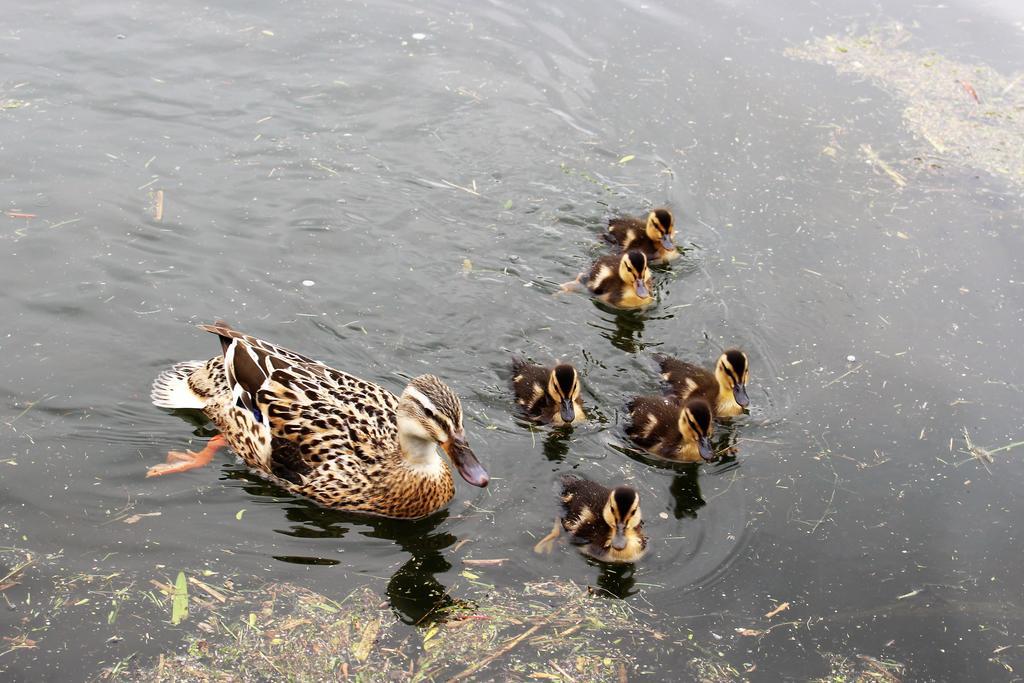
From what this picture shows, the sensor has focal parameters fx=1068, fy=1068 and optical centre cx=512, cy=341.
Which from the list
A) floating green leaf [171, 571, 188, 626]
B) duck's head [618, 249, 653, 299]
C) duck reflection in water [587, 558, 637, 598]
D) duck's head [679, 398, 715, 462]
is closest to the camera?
floating green leaf [171, 571, 188, 626]

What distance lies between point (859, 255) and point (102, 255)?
169 inches

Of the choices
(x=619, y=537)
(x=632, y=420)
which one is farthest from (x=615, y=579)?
(x=632, y=420)

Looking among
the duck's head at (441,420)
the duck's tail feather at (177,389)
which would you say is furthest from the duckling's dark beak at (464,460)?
the duck's tail feather at (177,389)

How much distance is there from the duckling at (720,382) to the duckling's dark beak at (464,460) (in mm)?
1483

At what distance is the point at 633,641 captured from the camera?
390 centimetres

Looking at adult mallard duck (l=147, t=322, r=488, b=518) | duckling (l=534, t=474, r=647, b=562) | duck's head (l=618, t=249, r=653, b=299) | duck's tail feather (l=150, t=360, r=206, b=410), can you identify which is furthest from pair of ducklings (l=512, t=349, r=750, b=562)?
duck's tail feather (l=150, t=360, r=206, b=410)

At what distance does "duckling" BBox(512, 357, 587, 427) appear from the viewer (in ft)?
16.2

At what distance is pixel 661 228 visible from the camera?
6.12 m

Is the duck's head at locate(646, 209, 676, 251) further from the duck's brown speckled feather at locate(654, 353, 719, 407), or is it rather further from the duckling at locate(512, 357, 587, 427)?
the duckling at locate(512, 357, 587, 427)

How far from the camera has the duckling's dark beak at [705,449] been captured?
4867 millimetres

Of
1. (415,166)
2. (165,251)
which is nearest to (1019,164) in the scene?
(415,166)

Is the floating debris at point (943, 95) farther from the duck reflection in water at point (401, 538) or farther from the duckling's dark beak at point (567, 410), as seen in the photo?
the duck reflection in water at point (401, 538)

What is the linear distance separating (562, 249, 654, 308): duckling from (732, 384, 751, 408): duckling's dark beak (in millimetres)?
923

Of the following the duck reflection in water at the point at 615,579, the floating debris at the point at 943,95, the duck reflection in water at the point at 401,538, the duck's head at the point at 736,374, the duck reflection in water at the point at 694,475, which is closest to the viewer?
the duck reflection in water at the point at 401,538
